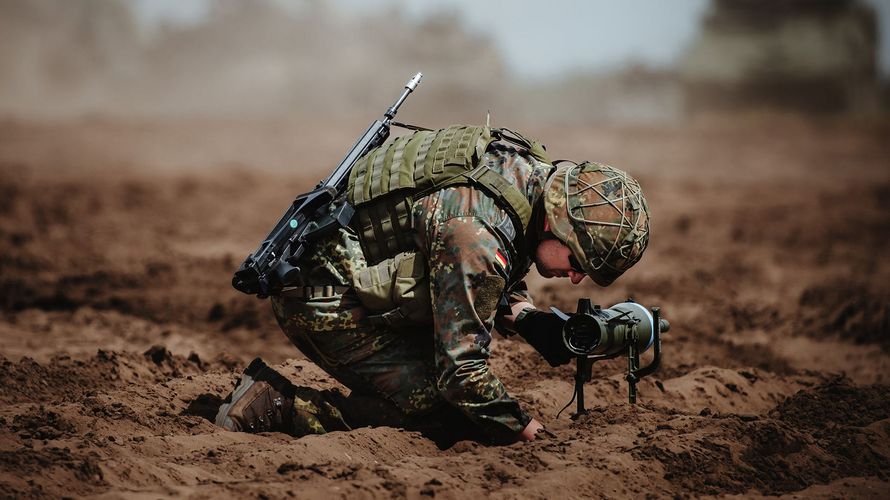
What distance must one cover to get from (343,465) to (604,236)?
1.54m

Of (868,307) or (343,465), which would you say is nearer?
(343,465)

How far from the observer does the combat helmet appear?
449cm

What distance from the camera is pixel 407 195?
14.9 ft

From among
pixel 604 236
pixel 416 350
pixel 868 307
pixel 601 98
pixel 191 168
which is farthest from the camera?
pixel 601 98

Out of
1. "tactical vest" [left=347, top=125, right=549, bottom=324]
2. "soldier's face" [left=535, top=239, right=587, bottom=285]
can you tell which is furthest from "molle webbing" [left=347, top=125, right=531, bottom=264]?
"soldier's face" [left=535, top=239, right=587, bottom=285]

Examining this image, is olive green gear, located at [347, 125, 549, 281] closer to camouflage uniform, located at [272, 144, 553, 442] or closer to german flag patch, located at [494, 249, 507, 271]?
camouflage uniform, located at [272, 144, 553, 442]

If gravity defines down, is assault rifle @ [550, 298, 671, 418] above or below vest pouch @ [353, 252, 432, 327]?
below

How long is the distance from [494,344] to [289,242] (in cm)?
226

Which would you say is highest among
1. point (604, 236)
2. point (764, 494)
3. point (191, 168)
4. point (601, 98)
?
point (601, 98)

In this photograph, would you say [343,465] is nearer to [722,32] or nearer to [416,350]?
[416,350]

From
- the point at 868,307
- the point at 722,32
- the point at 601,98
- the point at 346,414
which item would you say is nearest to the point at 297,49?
the point at 601,98

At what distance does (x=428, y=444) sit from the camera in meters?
4.57

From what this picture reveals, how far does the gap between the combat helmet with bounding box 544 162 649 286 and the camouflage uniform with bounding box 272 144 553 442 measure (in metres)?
0.13

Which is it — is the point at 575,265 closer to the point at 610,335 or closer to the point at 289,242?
the point at 610,335
